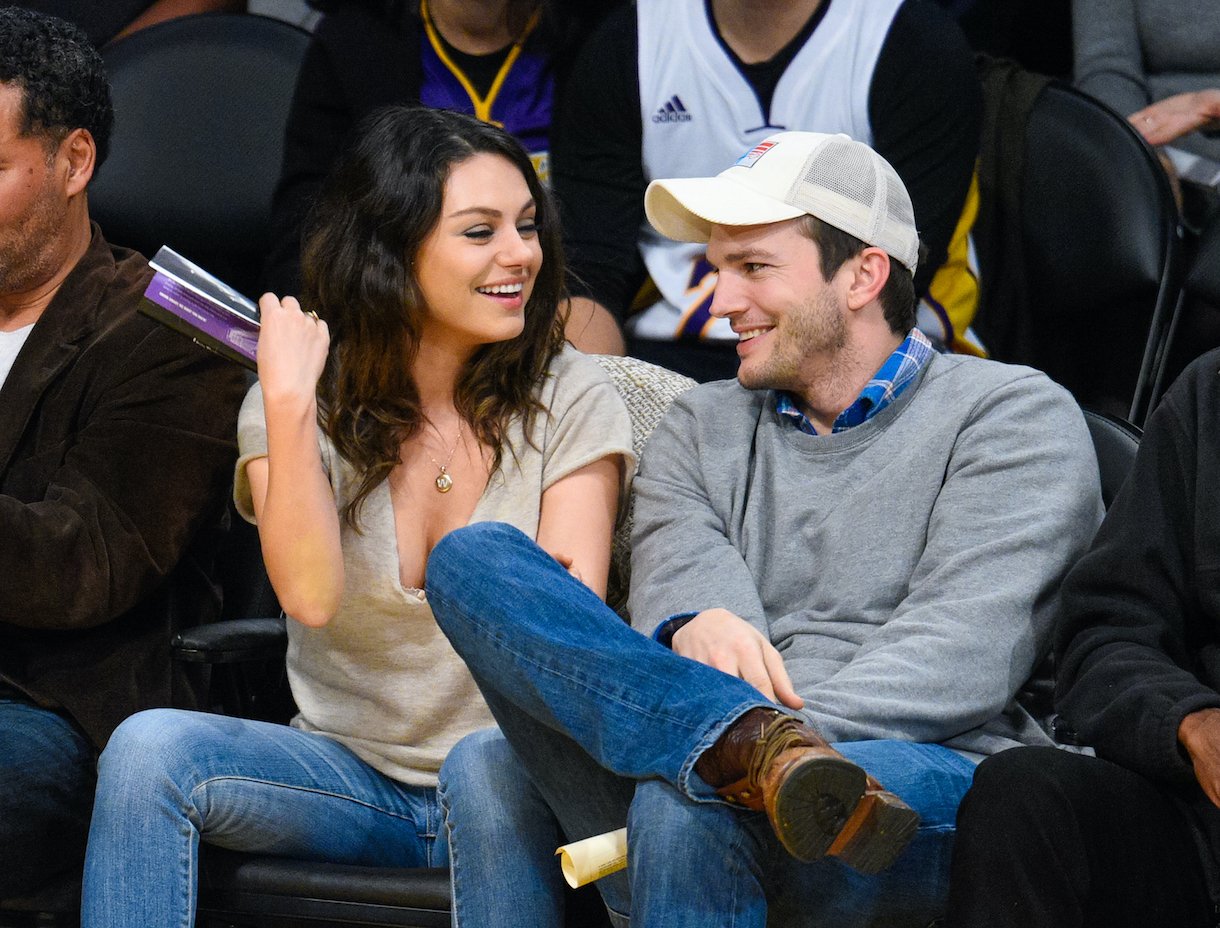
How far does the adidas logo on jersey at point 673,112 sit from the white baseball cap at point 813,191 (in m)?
0.61

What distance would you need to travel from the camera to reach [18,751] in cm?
216

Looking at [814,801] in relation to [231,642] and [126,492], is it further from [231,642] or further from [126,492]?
[126,492]

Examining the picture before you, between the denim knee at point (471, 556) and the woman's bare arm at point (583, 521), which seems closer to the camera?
the denim knee at point (471, 556)

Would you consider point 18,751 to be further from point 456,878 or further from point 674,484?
point 674,484

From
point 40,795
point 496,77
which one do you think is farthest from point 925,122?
point 40,795

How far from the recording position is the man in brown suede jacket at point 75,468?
2211 mm

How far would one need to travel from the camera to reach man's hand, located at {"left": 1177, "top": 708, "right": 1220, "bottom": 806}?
→ 5.42 feet

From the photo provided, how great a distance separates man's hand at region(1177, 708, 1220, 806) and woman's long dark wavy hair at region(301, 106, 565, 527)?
0.96 metres

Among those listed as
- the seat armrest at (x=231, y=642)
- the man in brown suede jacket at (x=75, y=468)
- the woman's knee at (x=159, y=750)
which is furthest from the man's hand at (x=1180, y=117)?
the woman's knee at (x=159, y=750)

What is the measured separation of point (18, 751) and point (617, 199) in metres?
1.39

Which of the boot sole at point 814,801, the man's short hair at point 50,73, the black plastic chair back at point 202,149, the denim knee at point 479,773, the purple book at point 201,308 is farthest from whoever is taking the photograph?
the black plastic chair back at point 202,149

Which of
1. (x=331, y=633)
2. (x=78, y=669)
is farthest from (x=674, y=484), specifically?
(x=78, y=669)

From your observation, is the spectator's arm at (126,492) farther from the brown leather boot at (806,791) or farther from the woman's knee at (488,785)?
the brown leather boot at (806,791)

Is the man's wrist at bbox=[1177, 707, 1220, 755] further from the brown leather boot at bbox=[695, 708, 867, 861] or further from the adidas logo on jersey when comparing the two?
the adidas logo on jersey
